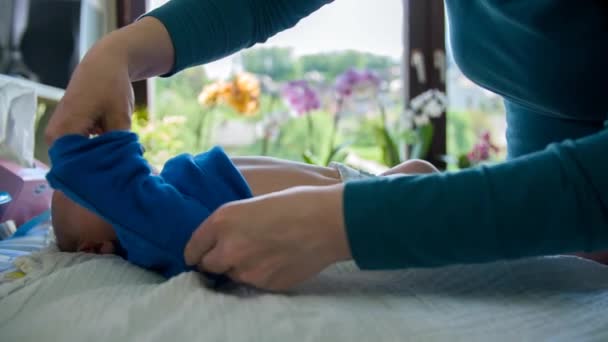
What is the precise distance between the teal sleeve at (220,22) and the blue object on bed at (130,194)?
0.64 ft

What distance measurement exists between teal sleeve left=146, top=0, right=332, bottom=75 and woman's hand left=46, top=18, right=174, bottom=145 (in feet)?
0.16

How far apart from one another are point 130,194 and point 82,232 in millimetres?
307

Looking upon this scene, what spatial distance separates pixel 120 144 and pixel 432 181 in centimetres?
34

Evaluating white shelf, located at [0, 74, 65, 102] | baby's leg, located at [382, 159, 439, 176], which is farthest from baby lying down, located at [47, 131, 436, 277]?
white shelf, located at [0, 74, 65, 102]

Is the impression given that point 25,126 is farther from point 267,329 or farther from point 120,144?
point 267,329

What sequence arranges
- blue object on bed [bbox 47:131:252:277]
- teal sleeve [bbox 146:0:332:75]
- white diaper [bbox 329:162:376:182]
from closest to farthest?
blue object on bed [bbox 47:131:252:277] < teal sleeve [bbox 146:0:332:75] < white diaper [bbox 329:162:376:182]

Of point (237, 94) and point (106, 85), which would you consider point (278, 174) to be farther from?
point (237, 94)

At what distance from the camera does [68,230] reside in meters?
0.85

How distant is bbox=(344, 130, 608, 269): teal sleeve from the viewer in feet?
1.56

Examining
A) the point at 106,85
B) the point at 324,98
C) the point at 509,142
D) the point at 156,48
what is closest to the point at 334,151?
the point at 324,98

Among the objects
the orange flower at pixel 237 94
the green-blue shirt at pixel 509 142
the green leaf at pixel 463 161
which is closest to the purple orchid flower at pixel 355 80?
the orange flower at pixel 237 94

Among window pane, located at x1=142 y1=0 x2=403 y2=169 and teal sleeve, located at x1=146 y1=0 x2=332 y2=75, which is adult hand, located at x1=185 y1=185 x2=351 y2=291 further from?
window pane, located at x1=142 y1=0 x2=403 y2=169

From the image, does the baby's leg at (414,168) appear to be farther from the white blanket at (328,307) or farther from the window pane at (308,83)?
the window pane at (308,83)

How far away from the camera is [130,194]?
1.93 ft
